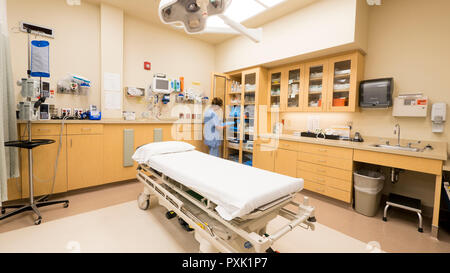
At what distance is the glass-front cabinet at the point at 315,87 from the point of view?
3174 mm

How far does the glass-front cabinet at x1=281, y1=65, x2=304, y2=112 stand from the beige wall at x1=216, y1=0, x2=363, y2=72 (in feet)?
1.42

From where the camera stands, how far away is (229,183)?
4.61ft

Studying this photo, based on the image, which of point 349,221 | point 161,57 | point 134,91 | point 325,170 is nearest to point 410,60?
point 325,170

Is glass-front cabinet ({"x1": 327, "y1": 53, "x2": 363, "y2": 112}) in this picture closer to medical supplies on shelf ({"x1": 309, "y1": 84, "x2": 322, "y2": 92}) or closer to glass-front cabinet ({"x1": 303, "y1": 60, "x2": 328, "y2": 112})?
glass-front cabinet ({"x1": 303, "y1": 60, "x2": 328, "y2": 112})

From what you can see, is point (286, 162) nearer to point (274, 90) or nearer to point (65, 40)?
point (274, 90)

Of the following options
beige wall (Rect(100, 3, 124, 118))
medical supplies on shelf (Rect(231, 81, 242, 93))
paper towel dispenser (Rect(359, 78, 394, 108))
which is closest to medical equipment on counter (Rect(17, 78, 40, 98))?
beige wall (Rect(100, 3, 124, 118))

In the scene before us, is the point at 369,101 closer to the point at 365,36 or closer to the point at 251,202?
the point at 365,36

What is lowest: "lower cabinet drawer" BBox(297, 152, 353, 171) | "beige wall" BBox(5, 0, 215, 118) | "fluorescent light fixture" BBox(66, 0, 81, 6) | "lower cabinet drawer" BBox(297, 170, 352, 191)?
"lower cabinet drawer" BBox(297, 170, 352, 191)

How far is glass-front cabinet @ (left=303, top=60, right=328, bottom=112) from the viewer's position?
3.17 meters

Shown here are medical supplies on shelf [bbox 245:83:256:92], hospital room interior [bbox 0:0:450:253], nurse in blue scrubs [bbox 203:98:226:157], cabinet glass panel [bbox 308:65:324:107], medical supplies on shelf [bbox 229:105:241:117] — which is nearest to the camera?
hospital room interior [bbox 0:0:450:253]

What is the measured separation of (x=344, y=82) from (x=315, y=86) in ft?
1.46

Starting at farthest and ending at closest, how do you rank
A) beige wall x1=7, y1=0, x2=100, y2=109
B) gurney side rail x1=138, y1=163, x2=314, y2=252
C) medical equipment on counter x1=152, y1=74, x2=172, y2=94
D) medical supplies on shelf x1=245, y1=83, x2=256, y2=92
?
medical supplies on shelf x1=245, y1=83, x2=256, y2=92 → medical equipment on counter x1=152, y1=74, x2=172, y2=94 → beige wall x1=7, y1=0, x2=100, y2=109 → gurney side rail x1=138, y1=163, x2=314, y2=252

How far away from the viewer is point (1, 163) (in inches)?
67.5
